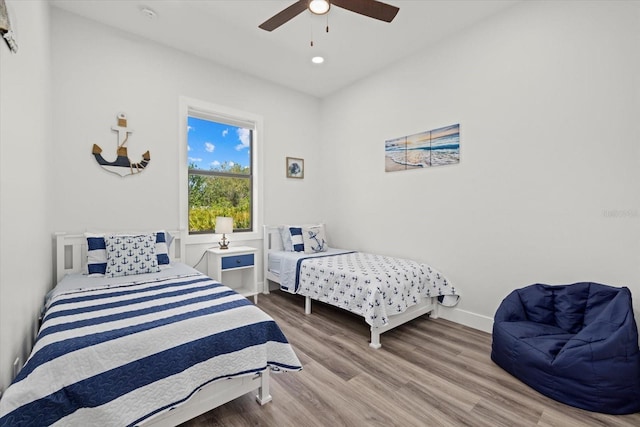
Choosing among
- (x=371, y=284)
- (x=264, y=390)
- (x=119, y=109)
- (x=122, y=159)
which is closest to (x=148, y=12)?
(x=119, y=109)

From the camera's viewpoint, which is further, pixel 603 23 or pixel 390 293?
pixel 390 293

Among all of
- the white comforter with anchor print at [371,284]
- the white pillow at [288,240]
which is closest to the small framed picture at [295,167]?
the white pillow at [288,240]

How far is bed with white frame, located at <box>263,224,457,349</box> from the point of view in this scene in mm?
2564

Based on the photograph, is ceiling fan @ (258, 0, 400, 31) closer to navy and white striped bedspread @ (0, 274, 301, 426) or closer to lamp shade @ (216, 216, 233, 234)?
navy and white striped bedspread @ (0, 274, 301, 426)

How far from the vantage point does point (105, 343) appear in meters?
1.33

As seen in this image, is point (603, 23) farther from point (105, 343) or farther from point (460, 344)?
point (105, 343)

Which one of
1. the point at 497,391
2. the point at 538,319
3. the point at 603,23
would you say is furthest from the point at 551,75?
the point at 497,391

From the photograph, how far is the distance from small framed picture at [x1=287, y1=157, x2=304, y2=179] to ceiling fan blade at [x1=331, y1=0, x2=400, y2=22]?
99.5 inches

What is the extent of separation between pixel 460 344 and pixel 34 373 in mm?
2837

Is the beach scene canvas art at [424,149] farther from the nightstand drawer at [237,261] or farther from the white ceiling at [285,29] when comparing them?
the nightstand drawer at [237,261]

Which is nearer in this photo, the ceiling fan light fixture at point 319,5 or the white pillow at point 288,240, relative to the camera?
the ceiling fan light fixture at point 319,5

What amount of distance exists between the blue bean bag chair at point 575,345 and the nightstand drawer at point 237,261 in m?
2.63

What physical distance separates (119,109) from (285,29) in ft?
6.23

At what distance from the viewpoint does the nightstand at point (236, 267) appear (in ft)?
11.0
